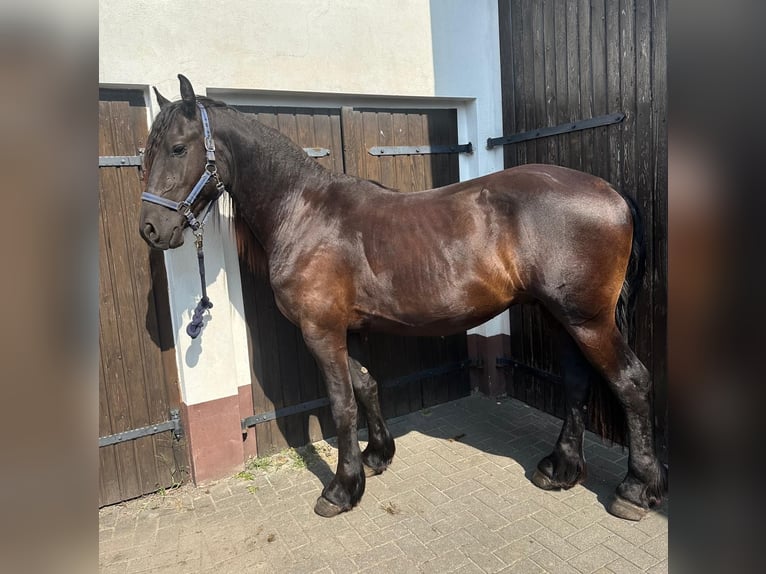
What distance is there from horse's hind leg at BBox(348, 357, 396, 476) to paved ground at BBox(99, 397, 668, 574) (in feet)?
0.29

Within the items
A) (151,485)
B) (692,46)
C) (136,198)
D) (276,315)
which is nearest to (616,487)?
(276,315)

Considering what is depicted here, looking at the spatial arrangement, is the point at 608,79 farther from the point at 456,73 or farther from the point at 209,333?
the point at 209,333

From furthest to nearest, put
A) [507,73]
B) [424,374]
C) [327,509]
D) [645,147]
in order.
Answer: [424,374] < [507,73] < [645,147] < [327,509]

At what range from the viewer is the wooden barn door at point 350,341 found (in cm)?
356

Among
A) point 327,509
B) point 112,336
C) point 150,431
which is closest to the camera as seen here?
point 327,509

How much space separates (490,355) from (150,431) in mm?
2666

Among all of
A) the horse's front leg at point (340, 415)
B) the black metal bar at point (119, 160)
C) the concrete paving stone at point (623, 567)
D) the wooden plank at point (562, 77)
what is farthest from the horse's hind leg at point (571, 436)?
the black metal bar at point (119, 160)

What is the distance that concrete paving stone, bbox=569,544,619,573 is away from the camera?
2.32 metres

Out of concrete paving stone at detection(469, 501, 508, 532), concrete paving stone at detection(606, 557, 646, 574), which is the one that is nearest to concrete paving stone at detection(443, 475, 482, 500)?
concrete paving stone at detection(469, 501, 508, 532)

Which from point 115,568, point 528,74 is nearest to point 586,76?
point 528,74

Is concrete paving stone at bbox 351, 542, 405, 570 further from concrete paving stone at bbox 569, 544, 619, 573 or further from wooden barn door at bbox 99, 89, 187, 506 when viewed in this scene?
wooden barn door at bbox 99, 89, 187, 506

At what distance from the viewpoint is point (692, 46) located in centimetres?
34

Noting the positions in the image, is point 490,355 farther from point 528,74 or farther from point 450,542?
point 528,74

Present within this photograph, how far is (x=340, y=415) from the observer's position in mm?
2885
